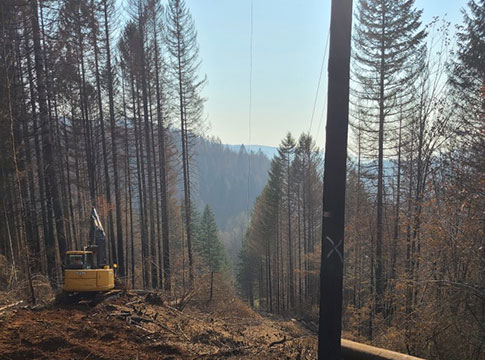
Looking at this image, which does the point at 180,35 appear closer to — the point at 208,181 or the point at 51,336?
the point at 51,336

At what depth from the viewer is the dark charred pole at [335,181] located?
11.9 ft

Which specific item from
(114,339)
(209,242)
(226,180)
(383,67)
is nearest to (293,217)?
(209,242)

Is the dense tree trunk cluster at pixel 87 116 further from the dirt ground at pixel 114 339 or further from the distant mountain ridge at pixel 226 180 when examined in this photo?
the distant mountain ridge at pixel 226 180

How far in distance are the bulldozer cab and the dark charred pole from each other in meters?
7.44

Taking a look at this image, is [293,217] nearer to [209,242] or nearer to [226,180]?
[209,242]

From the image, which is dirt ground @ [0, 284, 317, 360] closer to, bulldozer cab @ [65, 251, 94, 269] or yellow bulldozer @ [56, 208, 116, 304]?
yellow bulldozer @ [56, 208, 116, 304]

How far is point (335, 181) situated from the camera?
Result: 12.1 ft

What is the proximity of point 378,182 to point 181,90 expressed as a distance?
43.5 ft

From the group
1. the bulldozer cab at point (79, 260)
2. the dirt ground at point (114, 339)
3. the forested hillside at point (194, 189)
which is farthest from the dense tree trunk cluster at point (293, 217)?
the dirt ground at point (114, 339)

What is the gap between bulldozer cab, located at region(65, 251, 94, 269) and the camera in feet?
28.7

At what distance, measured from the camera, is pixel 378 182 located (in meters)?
16.0

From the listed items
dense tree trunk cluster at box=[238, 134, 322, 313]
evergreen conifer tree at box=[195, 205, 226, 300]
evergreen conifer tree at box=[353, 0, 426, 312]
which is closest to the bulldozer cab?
evergreen conifer tree at box=[353, 0, 426, 312]

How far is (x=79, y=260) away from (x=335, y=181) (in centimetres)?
845

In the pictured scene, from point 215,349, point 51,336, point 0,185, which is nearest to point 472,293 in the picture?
point 215,349
